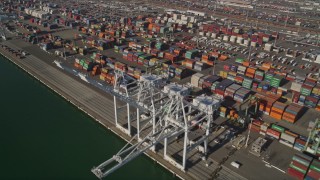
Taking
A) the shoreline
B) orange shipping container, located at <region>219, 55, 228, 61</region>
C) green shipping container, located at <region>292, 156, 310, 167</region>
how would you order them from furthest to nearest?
orange shipping container, located at <region>219, 55, 228, 61</region> → the shoreline → green shipping container, located at <region>292, 156, 310, 167</region>

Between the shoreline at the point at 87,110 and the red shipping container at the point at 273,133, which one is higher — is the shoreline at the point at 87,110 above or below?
below

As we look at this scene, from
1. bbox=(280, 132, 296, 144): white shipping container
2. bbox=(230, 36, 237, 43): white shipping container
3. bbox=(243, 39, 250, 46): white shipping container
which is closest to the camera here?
bbox=(280, 132, 296, 144): white shipping container

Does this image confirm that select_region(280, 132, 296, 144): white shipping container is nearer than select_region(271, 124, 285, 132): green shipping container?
Yes

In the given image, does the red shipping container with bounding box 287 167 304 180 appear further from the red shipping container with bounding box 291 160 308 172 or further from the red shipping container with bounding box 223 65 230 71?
the red shipping container with bounding box 223 65 230 71

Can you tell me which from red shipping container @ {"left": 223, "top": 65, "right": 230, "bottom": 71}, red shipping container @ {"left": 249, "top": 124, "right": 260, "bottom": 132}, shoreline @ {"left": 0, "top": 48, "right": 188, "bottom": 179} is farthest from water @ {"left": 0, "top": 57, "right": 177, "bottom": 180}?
red shipping container @ {"left": 223, "top": 65, "right": 230, "bottom": 71}

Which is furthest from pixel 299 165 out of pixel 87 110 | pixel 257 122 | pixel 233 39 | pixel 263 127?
pixel 233 39

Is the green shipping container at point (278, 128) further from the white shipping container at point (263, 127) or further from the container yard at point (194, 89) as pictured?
the white shipping container at point (263, 127)

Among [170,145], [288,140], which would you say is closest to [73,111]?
[170,145]

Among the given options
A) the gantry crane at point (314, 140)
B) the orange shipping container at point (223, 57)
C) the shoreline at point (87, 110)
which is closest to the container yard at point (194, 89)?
the gantry crane at point (314, 140)
